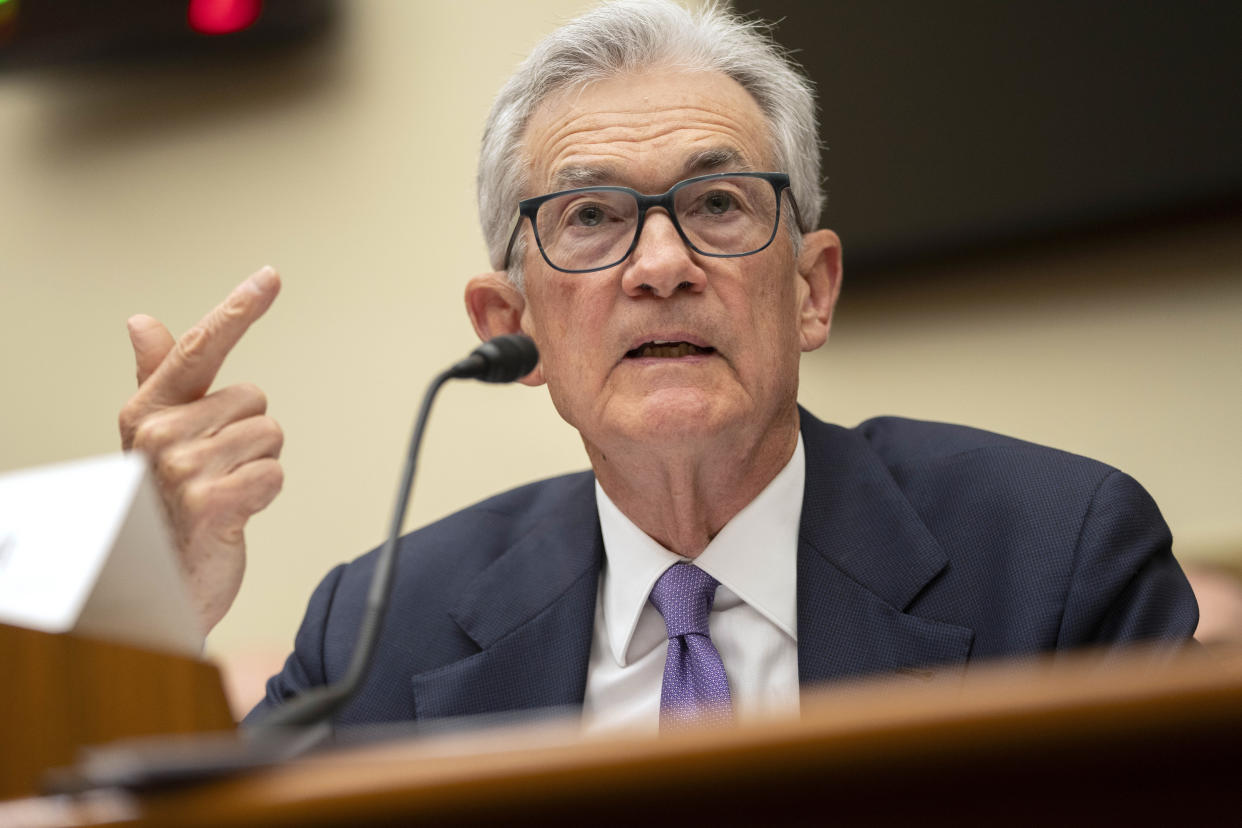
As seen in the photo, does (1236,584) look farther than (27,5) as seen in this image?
No

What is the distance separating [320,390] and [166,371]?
3.68 feet

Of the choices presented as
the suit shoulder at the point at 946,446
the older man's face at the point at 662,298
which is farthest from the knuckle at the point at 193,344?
the suit shoulder at the point at 946,446

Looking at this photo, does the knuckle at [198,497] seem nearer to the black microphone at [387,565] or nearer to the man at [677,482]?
the man at [677,482]

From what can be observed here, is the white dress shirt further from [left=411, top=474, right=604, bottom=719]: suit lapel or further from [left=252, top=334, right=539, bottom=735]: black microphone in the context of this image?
[left=252, top=334, right=539, bottom=735]: black microphone

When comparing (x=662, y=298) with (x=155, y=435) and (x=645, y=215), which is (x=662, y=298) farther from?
(x=155, y=435)

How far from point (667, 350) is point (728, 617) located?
340mm

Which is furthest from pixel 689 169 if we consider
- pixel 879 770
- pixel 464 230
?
pixel 879 770

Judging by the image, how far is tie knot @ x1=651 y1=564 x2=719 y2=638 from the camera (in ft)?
4.63

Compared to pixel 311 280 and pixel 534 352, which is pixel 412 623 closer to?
pixel 534 352

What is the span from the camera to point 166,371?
1.25m

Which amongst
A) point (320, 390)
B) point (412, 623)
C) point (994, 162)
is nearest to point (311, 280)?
point (320, 390)

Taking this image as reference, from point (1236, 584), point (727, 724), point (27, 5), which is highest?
point (27, 5)

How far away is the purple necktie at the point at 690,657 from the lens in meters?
1.33

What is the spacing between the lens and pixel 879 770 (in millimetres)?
454
